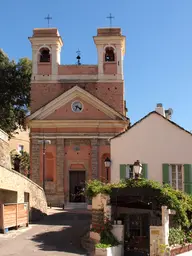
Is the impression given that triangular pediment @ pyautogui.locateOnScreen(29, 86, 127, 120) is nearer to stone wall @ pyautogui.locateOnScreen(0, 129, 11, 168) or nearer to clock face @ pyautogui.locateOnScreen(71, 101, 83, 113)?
clock face @ pyautogui.locateOnScreen(71, 101, 83, 113)

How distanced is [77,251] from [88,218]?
10.6 metres

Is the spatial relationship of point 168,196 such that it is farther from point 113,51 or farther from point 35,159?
point 113,51

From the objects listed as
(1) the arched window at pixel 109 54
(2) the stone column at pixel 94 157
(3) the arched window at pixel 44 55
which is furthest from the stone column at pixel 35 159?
(1) the arched window at pixel 109 54

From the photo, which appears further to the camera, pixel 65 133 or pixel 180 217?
pixel 65 133

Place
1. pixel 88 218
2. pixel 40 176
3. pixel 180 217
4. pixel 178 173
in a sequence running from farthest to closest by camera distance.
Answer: pixel 40 176 → pixel 88 218 → pixel 178 173 → pixel 180 217

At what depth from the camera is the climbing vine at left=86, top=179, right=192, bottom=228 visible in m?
16.9

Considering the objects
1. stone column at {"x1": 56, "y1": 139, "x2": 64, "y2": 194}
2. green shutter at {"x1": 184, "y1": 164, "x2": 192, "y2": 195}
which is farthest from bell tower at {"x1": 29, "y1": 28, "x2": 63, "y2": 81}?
green shutter at {"x1": 184, "y1": 164, "x2": 192, "y2": 195}

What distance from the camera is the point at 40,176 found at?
3900 centimetres

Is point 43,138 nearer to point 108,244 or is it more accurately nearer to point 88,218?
point 88,218

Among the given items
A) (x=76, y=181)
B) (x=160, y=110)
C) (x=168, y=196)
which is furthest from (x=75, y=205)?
(x=168, y=196)

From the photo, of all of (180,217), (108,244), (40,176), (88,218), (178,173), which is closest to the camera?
(108,244)

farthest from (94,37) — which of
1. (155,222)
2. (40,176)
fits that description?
(155,222)

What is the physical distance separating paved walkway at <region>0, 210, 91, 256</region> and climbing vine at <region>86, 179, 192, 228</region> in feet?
8.47

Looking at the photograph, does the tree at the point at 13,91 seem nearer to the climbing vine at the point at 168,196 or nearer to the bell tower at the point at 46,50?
the bell tower at the point at 46,50
